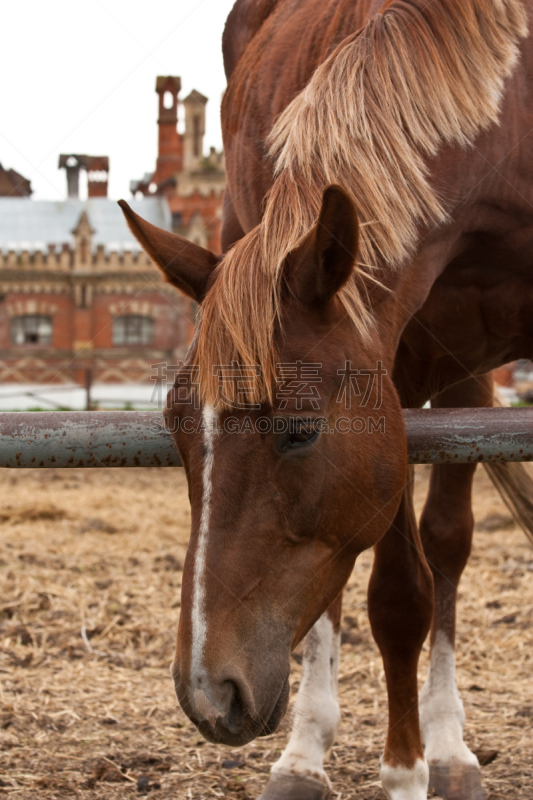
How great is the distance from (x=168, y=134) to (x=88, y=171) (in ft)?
11.7

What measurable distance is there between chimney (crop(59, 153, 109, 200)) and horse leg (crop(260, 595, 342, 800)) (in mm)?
29043

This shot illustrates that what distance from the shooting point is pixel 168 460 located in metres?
1.84

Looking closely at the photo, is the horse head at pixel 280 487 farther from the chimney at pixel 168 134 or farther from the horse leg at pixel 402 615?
the chimney at pixel 168 134

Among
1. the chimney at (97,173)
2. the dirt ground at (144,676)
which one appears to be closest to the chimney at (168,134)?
the chimney at (97,173)

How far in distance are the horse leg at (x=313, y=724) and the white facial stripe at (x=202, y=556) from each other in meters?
0.87

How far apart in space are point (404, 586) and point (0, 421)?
1.33m

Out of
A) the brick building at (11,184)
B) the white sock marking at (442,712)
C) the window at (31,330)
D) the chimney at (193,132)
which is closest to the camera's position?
the white sock marking at (442,712)

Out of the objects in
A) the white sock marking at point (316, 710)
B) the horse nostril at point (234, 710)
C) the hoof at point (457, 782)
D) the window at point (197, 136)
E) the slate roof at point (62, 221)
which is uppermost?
the window at point (197, 136)

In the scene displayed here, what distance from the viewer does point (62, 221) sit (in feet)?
89.3

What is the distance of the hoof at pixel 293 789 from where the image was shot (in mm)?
2301

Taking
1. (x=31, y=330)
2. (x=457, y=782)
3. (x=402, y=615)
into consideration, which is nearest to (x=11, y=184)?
(x=31, y=330)

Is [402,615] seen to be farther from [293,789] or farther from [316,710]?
[293,789]

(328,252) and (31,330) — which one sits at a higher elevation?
(31,330)

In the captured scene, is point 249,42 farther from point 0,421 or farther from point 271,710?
point 271,710
